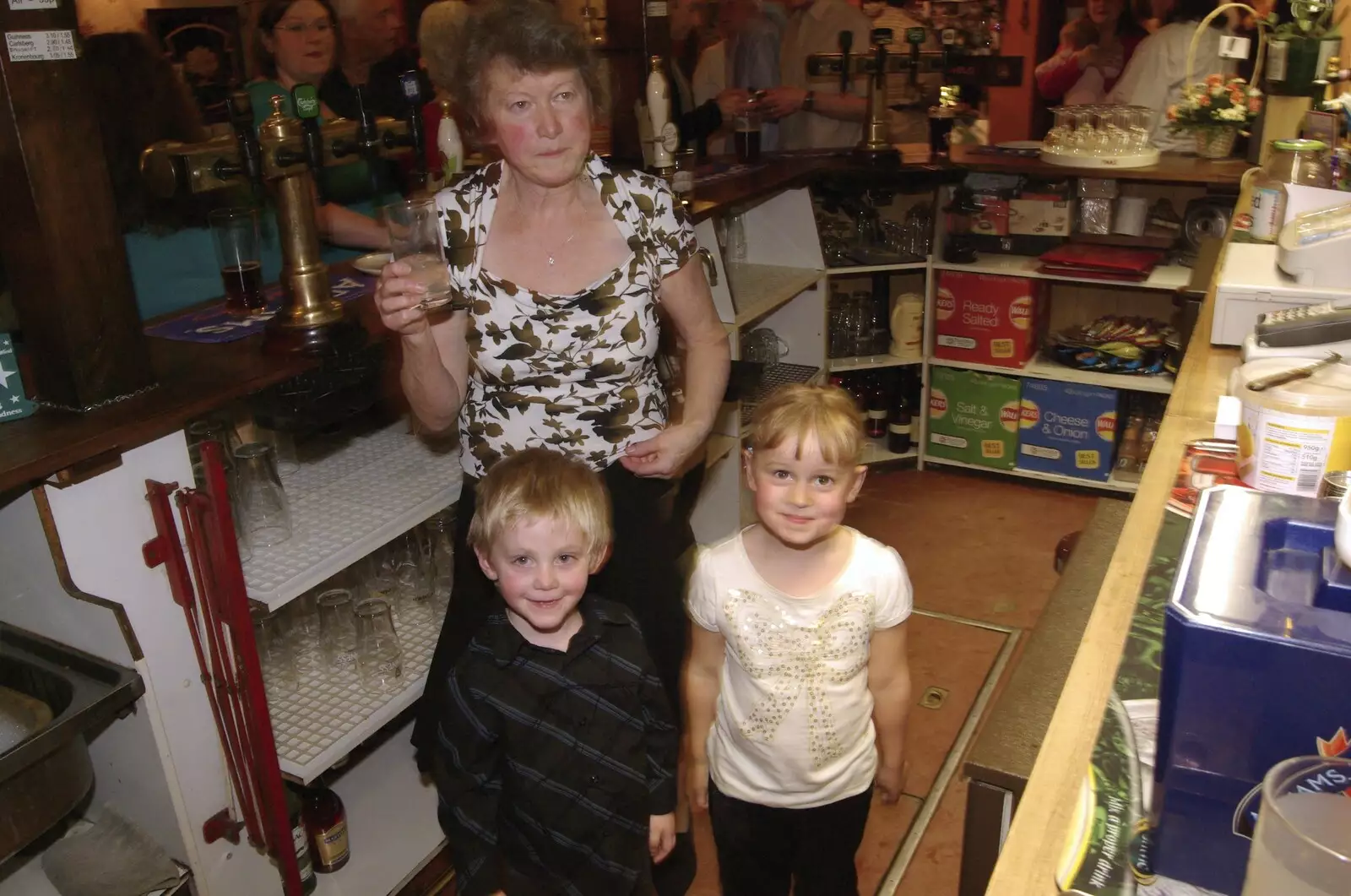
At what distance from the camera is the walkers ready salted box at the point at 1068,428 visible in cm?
407

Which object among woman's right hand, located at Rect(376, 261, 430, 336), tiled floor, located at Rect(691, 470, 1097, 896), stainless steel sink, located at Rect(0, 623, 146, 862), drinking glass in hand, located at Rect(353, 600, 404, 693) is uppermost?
woman's right hand, located at Rect(376, 261, 430, 336)

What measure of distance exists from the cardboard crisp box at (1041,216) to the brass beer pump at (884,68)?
1.56 ft

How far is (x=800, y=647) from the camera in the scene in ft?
5.33

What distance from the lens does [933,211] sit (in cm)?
420

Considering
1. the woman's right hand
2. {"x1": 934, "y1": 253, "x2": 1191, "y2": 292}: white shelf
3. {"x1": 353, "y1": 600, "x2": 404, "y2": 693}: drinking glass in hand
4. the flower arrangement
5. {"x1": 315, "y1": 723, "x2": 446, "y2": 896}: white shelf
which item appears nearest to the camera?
the woman's right hand

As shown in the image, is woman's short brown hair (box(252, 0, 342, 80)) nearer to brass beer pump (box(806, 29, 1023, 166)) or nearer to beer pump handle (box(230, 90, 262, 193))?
beer pump handle (box(230, 90, 262, 193))

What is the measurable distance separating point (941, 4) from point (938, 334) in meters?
3.80

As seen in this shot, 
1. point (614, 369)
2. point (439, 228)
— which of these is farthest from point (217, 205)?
point (614, 369)

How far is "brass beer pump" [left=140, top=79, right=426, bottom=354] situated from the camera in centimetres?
178

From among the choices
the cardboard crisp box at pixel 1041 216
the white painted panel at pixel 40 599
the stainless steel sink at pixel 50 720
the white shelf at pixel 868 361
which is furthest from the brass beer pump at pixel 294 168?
the cardboard crisp box at pixel 1041 216

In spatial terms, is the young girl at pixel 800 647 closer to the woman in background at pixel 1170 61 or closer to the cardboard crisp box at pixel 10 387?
the cardboard crisp box at pixel 10 387

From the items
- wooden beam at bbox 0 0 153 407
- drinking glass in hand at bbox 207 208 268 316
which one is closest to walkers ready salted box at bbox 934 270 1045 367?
drinking glass in hand at bbox 207 208 268 316

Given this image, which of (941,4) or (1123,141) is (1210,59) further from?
(941,4)

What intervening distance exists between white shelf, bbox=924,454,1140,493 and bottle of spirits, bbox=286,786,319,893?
9.87 feet
